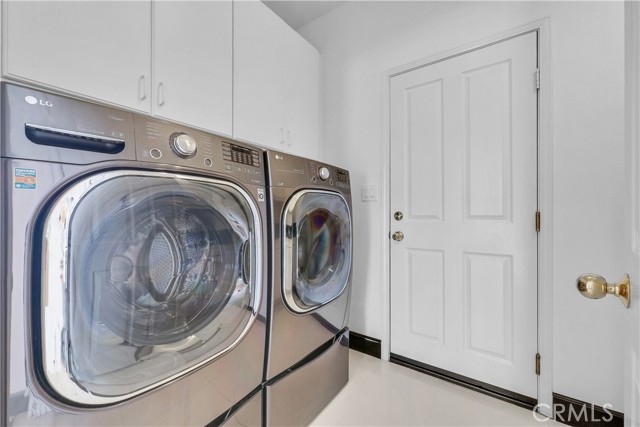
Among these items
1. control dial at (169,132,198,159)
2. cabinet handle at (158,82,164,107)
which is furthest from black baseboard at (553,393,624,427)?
cabinet handle at (158,82,164,107)

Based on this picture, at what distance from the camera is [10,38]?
954mm

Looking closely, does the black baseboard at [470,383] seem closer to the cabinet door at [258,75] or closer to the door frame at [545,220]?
the door frame at [545,220]

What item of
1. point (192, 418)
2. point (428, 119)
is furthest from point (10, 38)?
point (428, 119)

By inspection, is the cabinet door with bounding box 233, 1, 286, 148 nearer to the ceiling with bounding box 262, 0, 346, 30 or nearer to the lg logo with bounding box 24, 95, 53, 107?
the ceiling with bounding box 262, 0, 346, 30

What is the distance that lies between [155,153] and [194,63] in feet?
2.99

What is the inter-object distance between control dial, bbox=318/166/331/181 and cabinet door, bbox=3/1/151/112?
32.3 inches

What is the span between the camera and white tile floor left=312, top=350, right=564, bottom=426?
145 cm

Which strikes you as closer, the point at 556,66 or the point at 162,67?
the point at 162,67

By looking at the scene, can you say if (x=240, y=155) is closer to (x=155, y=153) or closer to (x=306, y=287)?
(x=155, y=153)

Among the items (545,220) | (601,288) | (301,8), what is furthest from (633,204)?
(301,8)

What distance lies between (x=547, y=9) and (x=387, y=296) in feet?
6.00

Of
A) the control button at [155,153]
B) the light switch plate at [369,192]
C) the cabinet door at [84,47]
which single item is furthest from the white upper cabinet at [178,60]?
the control button at [155,153]

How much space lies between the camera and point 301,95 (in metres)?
2.18

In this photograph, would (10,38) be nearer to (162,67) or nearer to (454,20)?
(162,67)
